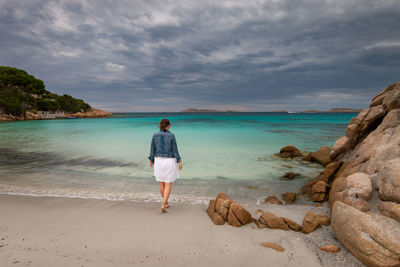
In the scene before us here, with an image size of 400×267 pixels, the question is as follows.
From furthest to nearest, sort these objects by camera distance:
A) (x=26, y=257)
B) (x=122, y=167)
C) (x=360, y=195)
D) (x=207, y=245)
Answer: (x=122, y=167) < (x=360, y=195) < (x=207, y=245) < (x=26, y=257)

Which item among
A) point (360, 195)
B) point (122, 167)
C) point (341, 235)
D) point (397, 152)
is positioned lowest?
point (122, 167)

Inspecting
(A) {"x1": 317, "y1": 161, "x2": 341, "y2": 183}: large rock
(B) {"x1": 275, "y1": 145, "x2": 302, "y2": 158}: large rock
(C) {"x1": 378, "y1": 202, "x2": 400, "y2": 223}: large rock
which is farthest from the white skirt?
(B) {"x1": 275, "y1": 145, "x2": 302, "y2": 158}: large rock

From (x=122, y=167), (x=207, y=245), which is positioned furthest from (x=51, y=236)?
(x=122, y=167)

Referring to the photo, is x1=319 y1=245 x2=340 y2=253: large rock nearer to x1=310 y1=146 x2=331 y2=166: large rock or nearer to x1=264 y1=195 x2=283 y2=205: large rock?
x1=264 y1=195 x2=283 y2=205: large rock

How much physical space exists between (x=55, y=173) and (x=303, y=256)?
31.0ft

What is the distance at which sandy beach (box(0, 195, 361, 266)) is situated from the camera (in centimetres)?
321

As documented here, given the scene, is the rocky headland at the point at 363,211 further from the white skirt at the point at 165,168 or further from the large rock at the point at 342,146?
the large rock at the point at 342,146

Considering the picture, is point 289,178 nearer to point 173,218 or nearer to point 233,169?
point 233,169

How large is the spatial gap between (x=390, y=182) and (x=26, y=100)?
265 feet

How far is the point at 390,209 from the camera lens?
3357 millimetres

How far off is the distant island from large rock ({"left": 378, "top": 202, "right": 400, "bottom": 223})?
6951cm

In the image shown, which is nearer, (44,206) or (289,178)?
(44,206)

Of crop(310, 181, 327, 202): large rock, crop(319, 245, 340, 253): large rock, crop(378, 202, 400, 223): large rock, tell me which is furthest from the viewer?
crop(310, 181, 327, 202): large rock

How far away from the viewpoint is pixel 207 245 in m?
A: 3.61
